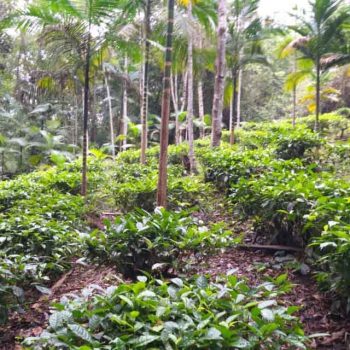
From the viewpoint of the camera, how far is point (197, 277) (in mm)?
2445

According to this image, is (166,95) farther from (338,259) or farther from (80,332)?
(80,332)

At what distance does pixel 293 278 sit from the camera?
3.55 meters

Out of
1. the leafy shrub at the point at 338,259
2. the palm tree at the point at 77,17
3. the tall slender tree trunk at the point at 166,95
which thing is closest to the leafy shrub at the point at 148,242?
the leafy shrub at the point at 338,259

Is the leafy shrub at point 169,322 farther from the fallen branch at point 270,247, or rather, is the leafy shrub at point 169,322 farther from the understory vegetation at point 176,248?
the fallen branch at point 270,247

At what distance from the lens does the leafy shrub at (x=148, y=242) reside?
3166 millimetres

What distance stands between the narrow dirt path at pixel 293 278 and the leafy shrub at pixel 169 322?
47cm

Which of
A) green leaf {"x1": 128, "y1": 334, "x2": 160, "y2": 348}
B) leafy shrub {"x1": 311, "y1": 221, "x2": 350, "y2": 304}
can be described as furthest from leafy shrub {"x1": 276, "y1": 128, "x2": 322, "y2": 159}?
green leaf {"x1": 128, "y1": 334, "x2": 160, "y2": 348}

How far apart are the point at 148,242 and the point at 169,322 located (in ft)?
4.44

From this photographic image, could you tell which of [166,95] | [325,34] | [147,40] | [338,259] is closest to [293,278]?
[338,259]

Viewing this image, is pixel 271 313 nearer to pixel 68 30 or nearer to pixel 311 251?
pixel 311 251

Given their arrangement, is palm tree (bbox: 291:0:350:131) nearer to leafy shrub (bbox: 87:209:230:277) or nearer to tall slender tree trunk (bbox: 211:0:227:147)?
tall slender tree trunk (bbox: 211:0:227:147)

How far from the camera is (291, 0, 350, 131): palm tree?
31.5 feet

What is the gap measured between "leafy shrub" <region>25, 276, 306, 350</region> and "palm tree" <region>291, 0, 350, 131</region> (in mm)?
9348

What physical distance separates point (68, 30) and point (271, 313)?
5.57 meters
